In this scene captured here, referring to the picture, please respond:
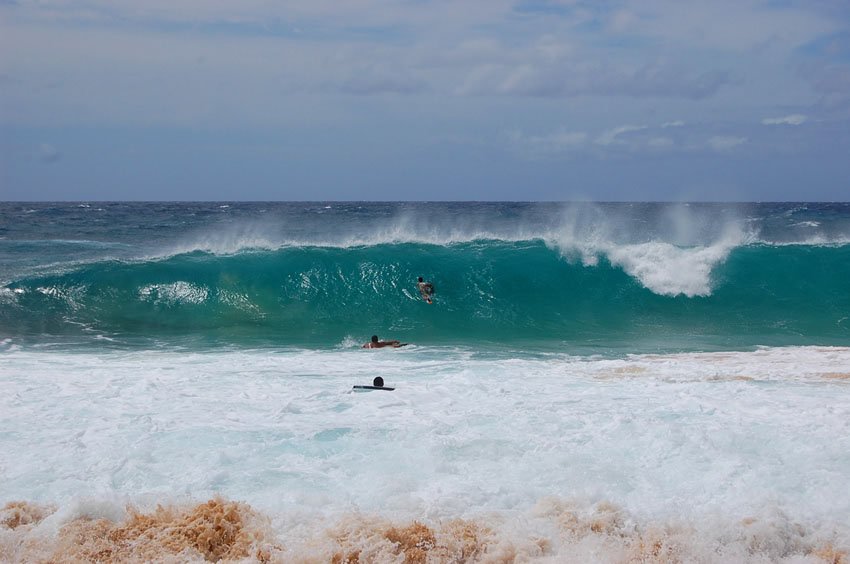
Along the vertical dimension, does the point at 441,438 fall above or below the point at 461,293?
below

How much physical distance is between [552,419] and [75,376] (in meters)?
6.77

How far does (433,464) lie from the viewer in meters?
7.21

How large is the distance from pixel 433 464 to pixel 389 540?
5.12 ft

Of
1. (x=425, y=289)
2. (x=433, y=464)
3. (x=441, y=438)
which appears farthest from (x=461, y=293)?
(x=433, y=464)

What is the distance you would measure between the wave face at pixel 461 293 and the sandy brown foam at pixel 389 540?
9078mm

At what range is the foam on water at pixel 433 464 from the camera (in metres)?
5.73

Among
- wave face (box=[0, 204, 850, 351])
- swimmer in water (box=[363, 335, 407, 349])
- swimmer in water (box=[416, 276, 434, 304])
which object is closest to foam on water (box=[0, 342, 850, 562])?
swimmer in water (box=[363, 335, 407, 349])

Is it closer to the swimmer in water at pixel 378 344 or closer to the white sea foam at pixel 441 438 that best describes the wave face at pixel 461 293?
the swimmer in water at pixel 378 344

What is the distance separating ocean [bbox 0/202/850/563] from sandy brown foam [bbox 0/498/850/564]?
20mm

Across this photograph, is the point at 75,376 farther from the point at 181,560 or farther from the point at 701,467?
the point at 701,467

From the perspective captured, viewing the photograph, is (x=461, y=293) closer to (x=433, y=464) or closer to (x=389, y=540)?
A: (x=433, y=464)

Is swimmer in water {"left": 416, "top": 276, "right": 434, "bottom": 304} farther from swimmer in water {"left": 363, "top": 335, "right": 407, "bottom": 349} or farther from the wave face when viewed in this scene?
swimmer in water {"left": 363, "top": 335, "right": 407, "bottom": 349}

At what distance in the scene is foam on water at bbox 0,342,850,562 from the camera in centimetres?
573

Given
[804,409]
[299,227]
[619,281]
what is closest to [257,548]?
[804,409]
